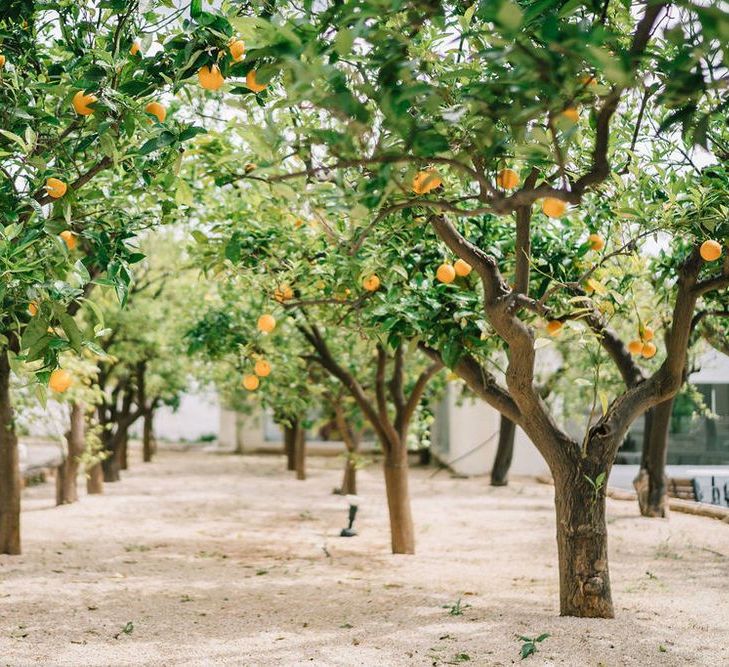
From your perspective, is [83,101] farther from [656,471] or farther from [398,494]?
[656,471]

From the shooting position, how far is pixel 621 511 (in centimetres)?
1008

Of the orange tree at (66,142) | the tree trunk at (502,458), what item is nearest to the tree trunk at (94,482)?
the tree trunk at (502,458)

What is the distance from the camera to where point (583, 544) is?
14.2ft

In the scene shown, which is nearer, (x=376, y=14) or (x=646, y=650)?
(x=376, y=14)

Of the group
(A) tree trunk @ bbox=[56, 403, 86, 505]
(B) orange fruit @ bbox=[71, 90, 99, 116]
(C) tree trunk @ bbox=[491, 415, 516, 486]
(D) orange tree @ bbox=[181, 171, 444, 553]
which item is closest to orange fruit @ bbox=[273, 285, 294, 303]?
(D) orange tree @ bbox=[181, 171, 444, 553]

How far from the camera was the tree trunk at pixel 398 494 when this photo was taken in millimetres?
7082

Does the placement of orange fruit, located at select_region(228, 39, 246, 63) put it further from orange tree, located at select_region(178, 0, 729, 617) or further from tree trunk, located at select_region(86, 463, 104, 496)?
tree trunk, located at select_region(86, 463, 104, 496)

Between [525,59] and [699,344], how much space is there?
857 cm

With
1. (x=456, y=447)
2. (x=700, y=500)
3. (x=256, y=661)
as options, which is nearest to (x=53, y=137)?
(x=256, y=661)

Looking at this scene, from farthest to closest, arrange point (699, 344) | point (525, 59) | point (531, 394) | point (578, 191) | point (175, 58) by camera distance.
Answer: point (699, 344), point (531, 394), point (175, 58), point (578, 191), point (525, 59)

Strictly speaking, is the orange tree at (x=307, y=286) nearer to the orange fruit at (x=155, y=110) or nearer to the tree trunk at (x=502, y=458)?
the orange fruit at (x=155, y=110)

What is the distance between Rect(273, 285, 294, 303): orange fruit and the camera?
15.3 ft

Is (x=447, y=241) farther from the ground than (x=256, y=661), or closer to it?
farther from the ground

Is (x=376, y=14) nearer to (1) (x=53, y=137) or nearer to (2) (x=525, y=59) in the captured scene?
(2) (x=525, y=59)
